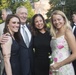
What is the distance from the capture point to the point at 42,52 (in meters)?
5.74

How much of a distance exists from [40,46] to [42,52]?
13 cm

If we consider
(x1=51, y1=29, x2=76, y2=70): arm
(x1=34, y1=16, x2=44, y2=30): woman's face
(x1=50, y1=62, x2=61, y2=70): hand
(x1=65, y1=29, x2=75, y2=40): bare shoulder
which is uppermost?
(x1=34, y1=16, x2=44, y2=30): woman's face

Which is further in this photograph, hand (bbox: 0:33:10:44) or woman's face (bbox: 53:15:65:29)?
woman's face (bbox: 53:15:65:29)

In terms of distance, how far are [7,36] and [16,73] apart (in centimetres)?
76

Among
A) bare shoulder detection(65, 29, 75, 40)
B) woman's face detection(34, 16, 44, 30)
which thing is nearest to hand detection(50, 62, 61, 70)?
bare shoulder detection(65, 29, 75, 40)

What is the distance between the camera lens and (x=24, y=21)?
6.28 m

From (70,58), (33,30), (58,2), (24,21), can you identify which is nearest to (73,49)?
(70,58)

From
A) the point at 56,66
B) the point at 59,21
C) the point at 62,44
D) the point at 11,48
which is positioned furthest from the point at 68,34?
the point at 11,48

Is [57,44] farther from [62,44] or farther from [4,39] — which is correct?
[4,39]

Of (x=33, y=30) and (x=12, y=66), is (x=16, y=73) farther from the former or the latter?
(x=33, y=30)

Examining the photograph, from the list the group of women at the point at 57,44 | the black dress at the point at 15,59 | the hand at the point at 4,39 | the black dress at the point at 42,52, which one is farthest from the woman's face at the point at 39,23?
the hand at the point at 4,39

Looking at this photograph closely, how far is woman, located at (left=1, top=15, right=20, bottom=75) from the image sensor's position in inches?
186

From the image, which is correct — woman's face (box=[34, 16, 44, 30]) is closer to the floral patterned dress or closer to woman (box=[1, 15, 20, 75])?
woman (box=[1, 15, 20, 75])

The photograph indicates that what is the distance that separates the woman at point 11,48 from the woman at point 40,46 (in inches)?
27.1
